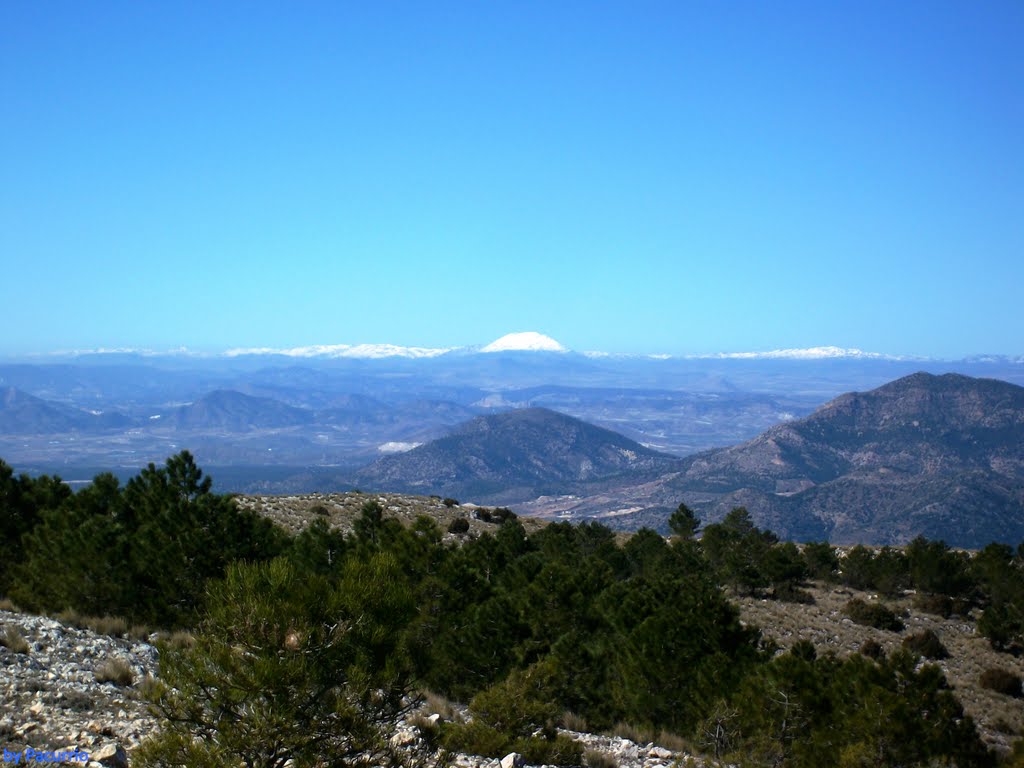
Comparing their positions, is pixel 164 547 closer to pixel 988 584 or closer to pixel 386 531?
pixel 386 531

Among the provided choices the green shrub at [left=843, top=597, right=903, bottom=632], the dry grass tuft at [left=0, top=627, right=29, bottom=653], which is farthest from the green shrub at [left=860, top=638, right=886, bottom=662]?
the dry grass tuft at [left=0, top=627, right=29, bottom=653]

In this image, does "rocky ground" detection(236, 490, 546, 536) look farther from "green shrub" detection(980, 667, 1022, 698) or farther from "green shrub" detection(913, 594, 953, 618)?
"green shrub" detection(980, 667, 1022, 698)

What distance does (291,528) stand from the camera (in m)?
34.4

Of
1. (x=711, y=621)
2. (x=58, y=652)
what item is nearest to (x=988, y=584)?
(x=711, y=621)

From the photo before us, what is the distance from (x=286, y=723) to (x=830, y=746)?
9.41 m

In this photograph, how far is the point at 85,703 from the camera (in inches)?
377

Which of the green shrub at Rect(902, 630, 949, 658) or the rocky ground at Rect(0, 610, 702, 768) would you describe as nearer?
the rocky ground at Rect(0, 610, 702, 768)

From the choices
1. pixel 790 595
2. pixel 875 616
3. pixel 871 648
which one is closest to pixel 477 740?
pixel 871 648

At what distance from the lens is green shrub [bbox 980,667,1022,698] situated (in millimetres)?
24375

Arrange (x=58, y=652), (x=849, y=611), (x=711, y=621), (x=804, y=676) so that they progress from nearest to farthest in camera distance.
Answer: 1. (x=58, y=652)
2. (x=804, y=676)
3. (x=711, y=621)
4. (x=849, y=611)

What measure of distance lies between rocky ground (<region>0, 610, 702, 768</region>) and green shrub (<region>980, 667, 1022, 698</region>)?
1874cm

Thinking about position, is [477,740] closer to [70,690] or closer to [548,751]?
[548,751]

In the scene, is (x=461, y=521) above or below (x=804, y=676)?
below

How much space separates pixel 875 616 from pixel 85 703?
30.5m
